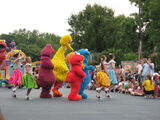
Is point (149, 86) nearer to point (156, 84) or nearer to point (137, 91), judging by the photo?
point (156, 84)

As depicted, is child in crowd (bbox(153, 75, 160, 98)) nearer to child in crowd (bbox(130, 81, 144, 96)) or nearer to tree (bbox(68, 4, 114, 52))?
child in crowd (bbox(130, 81, 144, 96))

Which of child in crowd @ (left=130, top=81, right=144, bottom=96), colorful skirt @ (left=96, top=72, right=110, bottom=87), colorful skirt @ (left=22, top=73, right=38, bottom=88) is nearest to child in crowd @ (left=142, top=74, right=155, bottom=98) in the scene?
child in crowd @ (left=130, top=81, right=144, bottom=96)

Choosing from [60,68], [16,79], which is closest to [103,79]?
[60,68]

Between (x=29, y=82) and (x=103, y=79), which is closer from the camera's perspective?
(x=29, y=82)

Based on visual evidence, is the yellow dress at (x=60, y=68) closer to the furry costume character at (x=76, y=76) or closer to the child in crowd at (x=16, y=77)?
the furry costume character at (x=76, y=76)

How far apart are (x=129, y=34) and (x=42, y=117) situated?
36.6 metres

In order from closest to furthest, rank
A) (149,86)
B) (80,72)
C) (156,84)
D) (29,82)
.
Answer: (80,72), (29,82), (149,86), (156,84)

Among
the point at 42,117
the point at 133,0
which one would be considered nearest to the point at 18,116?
the point at 42,117

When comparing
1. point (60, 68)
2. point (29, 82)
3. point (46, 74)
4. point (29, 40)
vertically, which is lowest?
point (29, 82)

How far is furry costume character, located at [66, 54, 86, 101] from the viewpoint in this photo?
13.1 m

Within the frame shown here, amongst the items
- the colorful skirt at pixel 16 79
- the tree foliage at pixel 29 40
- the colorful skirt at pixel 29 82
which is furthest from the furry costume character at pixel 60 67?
the tree foliage at pixel 29 40

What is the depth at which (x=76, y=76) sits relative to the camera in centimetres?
1323

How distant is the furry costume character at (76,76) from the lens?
43.1 ft

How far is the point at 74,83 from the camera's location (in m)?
13.2
